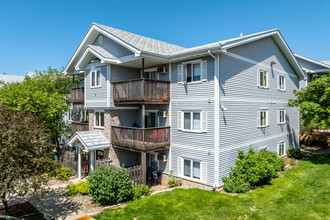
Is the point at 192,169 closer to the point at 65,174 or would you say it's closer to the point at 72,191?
the point at 72,191

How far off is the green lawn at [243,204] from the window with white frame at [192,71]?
7.11 m

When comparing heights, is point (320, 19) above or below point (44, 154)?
above

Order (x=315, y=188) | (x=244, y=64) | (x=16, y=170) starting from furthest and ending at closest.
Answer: (x=244, y=64) → (x=315, y=188) → (x=16, y=170)

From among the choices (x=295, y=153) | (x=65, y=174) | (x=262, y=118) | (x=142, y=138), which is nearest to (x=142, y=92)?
(x=142, y=138)

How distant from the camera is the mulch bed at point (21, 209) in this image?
1052cm

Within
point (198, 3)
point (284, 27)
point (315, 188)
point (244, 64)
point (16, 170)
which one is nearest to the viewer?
point (16, 170)

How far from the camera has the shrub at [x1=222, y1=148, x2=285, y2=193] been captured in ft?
40.9

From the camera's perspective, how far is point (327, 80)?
16688 millimetres

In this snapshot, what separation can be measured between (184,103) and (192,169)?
4.45 metres

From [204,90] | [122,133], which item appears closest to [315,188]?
[204,90]

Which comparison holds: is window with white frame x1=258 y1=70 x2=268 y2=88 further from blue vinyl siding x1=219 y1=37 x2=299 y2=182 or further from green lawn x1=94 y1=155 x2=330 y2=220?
green lawn x1=94 y1=155 x2=330 y2=220

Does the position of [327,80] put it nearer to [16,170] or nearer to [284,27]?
[284,27]

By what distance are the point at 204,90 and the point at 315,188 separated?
869cm

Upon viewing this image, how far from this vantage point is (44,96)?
1848 cm
